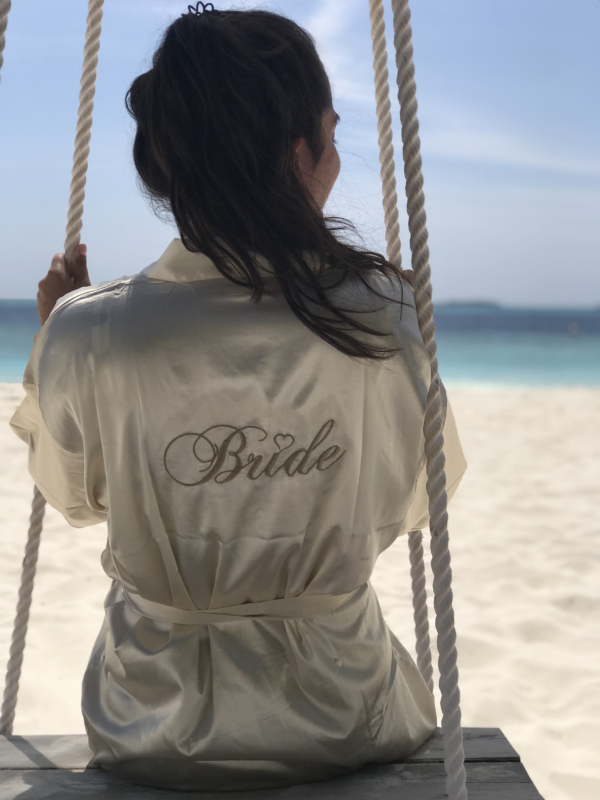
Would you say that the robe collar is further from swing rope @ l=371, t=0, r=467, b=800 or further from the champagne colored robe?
swing rope @ l=371, t=0, r=467, b=800

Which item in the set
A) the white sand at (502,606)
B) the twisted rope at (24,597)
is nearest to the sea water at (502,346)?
the white sand at (502,606)

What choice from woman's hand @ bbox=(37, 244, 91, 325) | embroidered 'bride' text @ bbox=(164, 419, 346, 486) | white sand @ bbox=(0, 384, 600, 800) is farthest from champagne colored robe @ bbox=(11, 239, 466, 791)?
white sand @ bbox=(0, 384, 600, 800)

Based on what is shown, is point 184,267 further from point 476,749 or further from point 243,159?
point 476,749

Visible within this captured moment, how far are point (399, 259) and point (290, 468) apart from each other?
0.47 meters

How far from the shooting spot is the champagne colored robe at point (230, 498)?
65cm

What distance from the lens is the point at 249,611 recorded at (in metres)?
0.71

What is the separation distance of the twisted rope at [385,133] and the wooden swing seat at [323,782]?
569 mm

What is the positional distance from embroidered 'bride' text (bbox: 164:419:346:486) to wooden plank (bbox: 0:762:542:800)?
29cm

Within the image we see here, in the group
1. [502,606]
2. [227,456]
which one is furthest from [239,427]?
[502,606]

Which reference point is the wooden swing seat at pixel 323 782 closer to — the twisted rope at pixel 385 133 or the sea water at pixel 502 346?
the twisted rope at pixel 385 133

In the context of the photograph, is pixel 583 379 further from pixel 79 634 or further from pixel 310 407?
pixel 310 407

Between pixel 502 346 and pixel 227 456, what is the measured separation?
15726 mm

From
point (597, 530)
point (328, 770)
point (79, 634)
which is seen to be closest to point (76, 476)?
point (328, 770)

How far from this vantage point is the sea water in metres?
12.2
